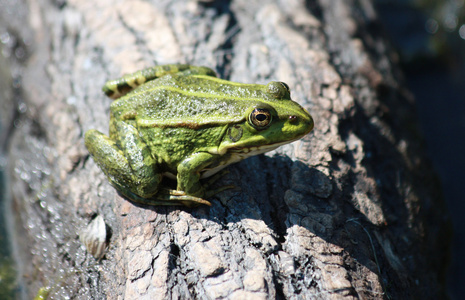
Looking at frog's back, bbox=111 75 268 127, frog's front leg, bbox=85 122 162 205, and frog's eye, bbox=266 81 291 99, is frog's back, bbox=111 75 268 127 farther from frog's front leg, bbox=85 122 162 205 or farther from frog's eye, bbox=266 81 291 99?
frog's front leg, bbox=85 122 162 205

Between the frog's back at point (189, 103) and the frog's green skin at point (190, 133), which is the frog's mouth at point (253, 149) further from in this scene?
the frog's back at point (189, 103)

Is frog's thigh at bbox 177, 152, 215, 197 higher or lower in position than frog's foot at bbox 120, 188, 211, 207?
higher

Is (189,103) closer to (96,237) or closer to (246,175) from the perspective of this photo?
(246,175)

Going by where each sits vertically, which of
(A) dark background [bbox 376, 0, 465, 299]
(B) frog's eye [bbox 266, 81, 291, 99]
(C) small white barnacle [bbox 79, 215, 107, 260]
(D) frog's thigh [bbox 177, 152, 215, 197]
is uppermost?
(A) dark background [bbox 376, 0, 465, 299]

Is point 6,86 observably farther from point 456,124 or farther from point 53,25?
point 456,124

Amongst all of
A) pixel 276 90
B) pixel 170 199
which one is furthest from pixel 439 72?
pixel 170 199

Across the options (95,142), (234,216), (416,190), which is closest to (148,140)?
(95,142)

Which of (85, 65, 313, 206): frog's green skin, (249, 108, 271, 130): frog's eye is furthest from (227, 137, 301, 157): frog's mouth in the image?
(249, 108, 271, 130): frog's eye
